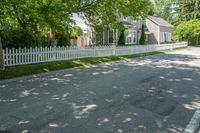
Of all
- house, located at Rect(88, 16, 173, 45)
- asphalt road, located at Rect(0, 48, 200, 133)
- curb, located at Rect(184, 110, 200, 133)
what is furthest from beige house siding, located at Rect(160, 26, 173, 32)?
curb, located at Rect(184, 110, 200, 133)

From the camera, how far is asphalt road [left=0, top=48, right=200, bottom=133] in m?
5.60

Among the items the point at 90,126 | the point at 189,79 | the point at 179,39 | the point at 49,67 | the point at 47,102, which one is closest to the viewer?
the point at 90,126

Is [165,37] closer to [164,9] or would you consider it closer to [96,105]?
[164,9]

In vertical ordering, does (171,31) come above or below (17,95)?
above

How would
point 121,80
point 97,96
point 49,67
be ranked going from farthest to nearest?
1. point 49,67
2. point 121,80
3. point 97,96

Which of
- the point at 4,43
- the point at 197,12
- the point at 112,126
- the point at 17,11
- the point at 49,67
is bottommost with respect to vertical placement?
the point at 112,126

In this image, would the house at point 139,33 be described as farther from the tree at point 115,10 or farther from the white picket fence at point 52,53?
the tree at point 115,10

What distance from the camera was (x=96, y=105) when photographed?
720 cm

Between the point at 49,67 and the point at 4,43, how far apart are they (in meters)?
2.88

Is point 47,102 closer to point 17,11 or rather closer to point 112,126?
point 112,126

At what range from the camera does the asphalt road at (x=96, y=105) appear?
5602 mm

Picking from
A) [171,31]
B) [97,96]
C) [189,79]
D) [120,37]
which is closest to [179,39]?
[171,31]

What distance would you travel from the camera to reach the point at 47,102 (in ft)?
24.3

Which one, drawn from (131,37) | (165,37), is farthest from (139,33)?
(165,37)
